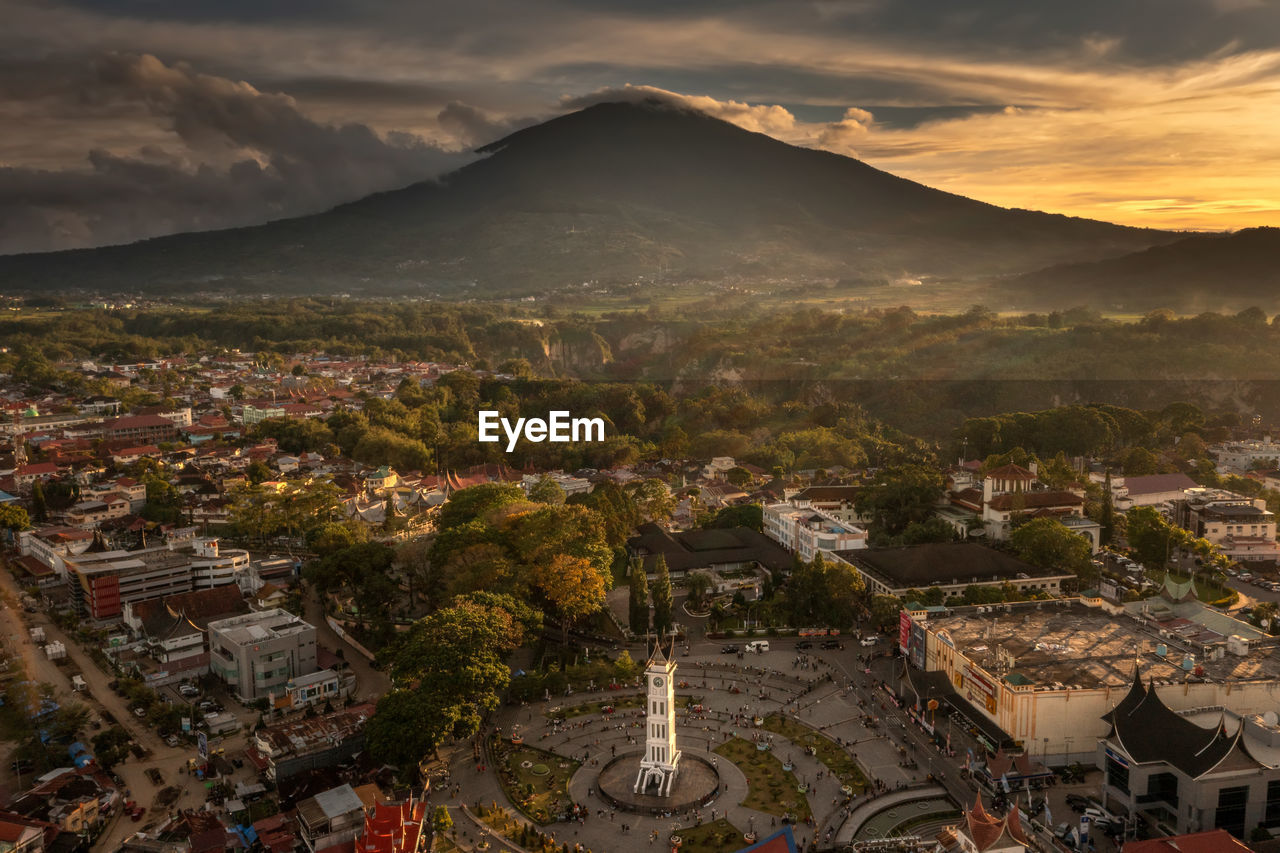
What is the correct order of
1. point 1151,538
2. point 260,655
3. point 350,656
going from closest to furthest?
point 260,655
point 350,656
point 1151,538

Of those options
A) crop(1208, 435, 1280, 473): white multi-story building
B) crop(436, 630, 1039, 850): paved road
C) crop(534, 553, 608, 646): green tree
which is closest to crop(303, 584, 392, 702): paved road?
crop(436, 630, 1039, 850): paved road

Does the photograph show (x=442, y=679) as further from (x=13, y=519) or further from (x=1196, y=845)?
(x=13, y=519)

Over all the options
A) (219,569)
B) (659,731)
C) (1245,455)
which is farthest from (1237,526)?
(219,569)

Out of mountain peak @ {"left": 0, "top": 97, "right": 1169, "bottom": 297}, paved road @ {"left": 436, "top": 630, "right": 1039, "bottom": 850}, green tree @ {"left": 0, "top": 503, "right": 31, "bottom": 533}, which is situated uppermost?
mountain peak @ {"left": 0, "top": 97, "right": 1169, "bottom": 297}

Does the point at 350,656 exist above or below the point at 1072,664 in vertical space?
below

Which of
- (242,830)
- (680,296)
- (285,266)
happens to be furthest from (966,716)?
(285,266)

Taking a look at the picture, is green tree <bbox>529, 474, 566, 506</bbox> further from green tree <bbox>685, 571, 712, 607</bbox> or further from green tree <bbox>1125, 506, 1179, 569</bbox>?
green tree <bbox>1125, 506, 1179, 569</bbox>

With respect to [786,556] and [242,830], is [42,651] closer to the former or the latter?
[242,830]

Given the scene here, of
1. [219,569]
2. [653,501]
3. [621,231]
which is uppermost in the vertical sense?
[621,231]
